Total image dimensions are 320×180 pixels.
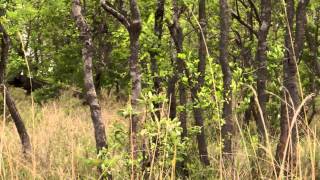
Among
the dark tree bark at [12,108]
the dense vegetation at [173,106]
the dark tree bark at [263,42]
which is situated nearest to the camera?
the dense vegetation at [173,106]

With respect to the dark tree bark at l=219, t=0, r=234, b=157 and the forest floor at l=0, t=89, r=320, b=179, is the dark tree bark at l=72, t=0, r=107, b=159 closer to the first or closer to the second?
the forest floor at l=0, t=89, r=320, b=179

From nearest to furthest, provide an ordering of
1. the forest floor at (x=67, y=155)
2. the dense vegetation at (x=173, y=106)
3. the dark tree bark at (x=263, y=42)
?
1. the dense vegetation at (x=173, y=106)
2. the forest floor at (x=67, y=155)
3. the dark tree bark at (x=263, y=42)

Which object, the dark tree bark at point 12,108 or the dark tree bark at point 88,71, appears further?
the dark tree bark at point 12,108

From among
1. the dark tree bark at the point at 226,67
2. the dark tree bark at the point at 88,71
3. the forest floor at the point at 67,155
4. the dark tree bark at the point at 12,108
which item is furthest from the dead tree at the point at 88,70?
the dark tree bark at the point at 12,108

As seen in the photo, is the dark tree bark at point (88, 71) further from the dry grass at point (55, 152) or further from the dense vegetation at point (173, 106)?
the dry grass at point (55, 152)

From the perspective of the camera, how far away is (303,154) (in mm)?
6641

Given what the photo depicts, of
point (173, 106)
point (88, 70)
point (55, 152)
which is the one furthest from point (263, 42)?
point (55, 152)

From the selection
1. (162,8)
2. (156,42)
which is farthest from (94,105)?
(162,8)

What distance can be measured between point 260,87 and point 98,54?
862 cm

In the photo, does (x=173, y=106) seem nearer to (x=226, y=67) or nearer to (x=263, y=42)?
(x=226, y=67)

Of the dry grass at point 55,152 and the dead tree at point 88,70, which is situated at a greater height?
the dead tree at point 88,70

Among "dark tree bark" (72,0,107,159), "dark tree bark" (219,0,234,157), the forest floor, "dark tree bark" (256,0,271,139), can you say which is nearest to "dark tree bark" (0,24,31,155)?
the forest floor

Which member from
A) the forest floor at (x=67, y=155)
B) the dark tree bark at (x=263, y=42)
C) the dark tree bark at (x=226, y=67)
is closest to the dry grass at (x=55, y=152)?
the forest floor at (x=67, y=155)

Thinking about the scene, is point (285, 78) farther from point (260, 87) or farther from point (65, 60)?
point (65, 60)
